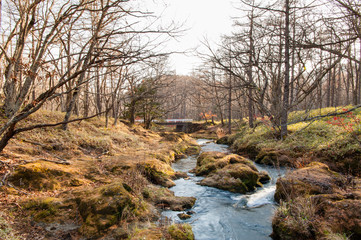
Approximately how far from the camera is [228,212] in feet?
19.3

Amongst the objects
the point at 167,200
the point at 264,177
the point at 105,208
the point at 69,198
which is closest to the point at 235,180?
the point at 264,177

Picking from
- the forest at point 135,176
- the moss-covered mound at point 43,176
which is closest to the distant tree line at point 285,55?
the forest at point 135,176

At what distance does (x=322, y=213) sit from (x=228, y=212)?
7.65ft

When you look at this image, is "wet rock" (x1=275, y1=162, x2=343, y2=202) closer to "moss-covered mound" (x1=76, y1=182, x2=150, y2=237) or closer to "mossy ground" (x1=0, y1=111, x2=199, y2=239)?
"mossy ground" (x1=0, y1=111, x2=199, y2=239)

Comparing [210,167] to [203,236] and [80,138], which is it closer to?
[203,236]

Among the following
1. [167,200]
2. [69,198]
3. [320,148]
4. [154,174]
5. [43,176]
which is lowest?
[167,200]

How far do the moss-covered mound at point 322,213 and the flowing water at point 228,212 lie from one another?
0.58 m

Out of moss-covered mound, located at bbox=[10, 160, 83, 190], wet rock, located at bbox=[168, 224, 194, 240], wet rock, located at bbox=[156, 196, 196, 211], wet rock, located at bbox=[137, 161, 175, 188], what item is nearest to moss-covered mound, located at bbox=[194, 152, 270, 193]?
wet rock, located at bbox=[137, 161, 175, 188]

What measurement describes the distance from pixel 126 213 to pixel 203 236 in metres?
1.78

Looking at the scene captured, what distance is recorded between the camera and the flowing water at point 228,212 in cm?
480

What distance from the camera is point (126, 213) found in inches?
172

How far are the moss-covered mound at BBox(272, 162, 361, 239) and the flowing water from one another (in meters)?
0.58

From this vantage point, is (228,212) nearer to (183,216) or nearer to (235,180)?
(183,216)

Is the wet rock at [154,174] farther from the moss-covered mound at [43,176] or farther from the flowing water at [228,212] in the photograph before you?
the moss-covered mound at [43,176]
